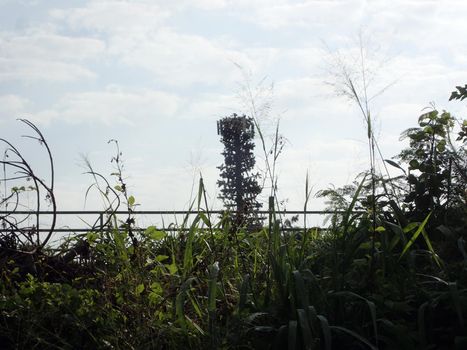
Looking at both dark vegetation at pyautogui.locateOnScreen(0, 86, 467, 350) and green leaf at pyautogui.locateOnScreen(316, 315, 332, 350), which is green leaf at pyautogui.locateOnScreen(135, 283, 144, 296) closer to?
dark vegetation at pyautogui.locateOnScreen(0, 86, 467, 350)

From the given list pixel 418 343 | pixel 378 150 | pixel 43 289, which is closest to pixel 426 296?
pixel 418 343

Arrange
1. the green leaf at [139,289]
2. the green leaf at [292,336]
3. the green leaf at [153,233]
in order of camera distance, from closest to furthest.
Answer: the green leaf at [292,336], the green leaf at [139,289], the green leaf at [153,233]

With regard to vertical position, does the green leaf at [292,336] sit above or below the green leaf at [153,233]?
below

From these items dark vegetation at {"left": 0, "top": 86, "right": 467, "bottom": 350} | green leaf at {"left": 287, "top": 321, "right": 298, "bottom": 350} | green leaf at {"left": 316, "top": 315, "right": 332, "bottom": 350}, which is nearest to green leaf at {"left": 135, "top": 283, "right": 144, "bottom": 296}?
dark vegetation at {"left": 0, "top": 86, "right": 467, "bottom": 350}

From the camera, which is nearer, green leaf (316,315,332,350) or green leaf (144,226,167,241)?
green leaf (316,315,332,350)

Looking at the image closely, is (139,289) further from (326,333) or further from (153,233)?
(326,333)

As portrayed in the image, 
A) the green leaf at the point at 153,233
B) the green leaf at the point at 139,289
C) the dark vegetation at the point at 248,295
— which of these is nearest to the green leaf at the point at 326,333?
the dark vegetation at the point at 248,295

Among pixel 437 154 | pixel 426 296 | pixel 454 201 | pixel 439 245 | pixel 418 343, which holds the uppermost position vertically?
pixel 437 154

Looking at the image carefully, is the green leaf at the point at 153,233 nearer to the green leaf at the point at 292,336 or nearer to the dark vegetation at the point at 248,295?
the dark vegetation at the point at 248,295

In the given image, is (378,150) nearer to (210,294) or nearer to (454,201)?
(454,201)

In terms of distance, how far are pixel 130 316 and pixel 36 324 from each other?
1.82 ft

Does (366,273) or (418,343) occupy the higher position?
(366,273)

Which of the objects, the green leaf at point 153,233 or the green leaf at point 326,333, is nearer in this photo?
the green leaf at point 326,333

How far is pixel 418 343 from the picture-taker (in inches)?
148
